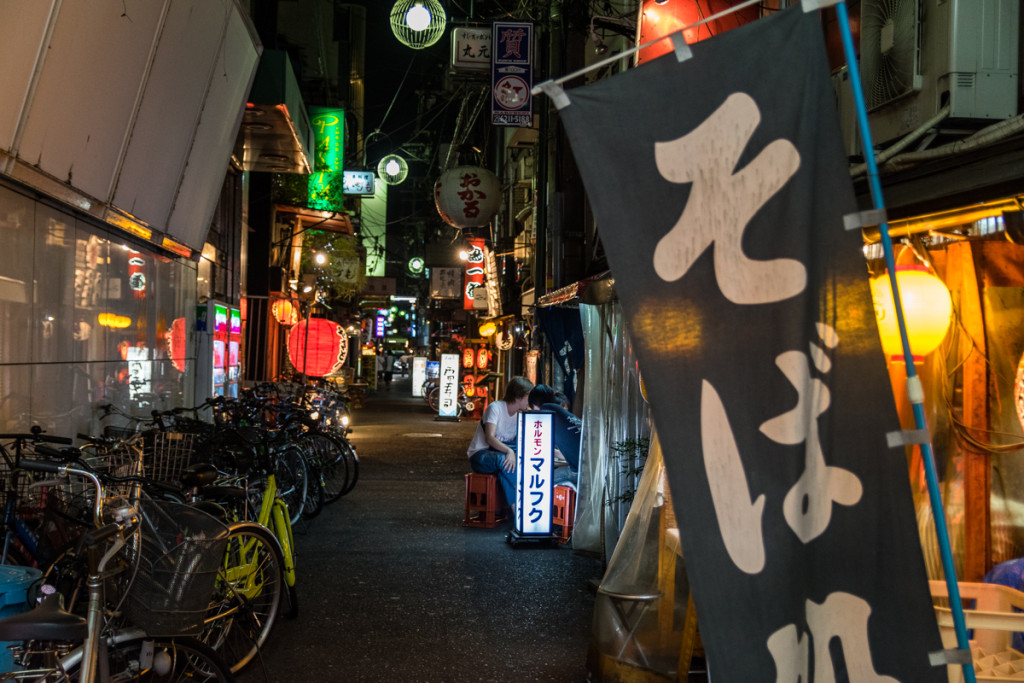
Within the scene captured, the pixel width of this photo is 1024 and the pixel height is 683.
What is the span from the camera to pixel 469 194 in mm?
18609

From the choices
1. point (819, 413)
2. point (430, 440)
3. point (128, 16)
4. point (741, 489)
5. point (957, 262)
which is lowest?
point (430, 440)

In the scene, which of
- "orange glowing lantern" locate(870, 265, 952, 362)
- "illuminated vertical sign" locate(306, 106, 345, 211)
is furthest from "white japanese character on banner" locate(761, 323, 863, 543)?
"illuminated vertical sign" locate(306, 106, 345, 211)

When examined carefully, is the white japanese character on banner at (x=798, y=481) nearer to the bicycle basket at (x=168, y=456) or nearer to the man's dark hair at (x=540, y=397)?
the bicycle basket at (x=168, y=456)

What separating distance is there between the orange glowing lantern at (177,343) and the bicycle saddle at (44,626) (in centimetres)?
1049

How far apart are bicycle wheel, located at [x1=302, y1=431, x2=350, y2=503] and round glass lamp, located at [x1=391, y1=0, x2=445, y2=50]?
8376 millimetres

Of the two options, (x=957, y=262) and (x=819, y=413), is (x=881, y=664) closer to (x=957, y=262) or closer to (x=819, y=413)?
(x=819, y=413)

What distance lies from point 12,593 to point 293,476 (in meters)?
8.01

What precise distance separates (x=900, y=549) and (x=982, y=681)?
2353 millimetres

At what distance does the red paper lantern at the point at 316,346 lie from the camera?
779 inches

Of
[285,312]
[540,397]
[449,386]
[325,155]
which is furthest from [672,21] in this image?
[449,386]

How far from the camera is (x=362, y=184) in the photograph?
29.8m

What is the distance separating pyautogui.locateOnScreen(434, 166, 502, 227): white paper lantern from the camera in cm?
1858

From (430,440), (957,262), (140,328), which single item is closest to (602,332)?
(957,262)

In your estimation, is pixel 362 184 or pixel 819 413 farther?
pixel 362 184
